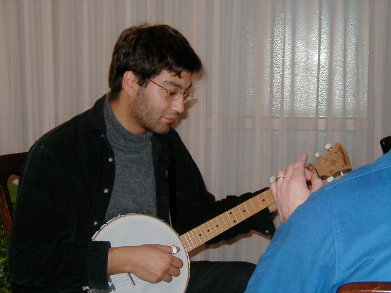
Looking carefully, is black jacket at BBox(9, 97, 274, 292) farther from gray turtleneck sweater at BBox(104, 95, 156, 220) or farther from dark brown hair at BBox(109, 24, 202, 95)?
dark brown hair at BBox(109, 24, 202, 95)

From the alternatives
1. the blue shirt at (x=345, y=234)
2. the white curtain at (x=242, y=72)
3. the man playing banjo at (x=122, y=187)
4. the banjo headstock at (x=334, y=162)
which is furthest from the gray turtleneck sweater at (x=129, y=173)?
the blue shirt at (x=345, y=234)

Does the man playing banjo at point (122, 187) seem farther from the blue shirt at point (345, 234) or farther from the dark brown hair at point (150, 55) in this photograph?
the blue shirt at point (345, 234)

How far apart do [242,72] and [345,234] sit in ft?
5.98

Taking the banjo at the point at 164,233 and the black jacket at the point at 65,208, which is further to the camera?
the banjo at the point at 164,233

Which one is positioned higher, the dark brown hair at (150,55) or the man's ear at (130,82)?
the dark brown hair at (150,55)

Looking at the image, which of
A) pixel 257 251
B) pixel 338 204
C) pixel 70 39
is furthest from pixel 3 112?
pixel 338 204

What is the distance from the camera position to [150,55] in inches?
61.9

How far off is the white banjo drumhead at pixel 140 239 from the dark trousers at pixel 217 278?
0.47ft

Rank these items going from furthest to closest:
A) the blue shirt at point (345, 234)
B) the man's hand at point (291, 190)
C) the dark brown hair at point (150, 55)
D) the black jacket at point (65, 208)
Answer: the dark brown hair at point (150, 55) → the black jacket at point (65, 208) → the man's hand at point (291, 190) → the blue shirt at point (345, 234)

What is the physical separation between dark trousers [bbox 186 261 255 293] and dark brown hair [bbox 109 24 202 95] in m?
0.71

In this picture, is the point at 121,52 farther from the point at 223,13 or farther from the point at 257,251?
the point at 257,251

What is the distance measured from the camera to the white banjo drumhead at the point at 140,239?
1.45 metres

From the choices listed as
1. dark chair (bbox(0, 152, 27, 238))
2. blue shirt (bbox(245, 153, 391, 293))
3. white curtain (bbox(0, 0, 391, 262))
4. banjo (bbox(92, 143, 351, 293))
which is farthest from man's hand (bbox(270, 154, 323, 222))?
white curtain (bbox(0, 0, 391, 262))

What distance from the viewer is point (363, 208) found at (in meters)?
0.54
